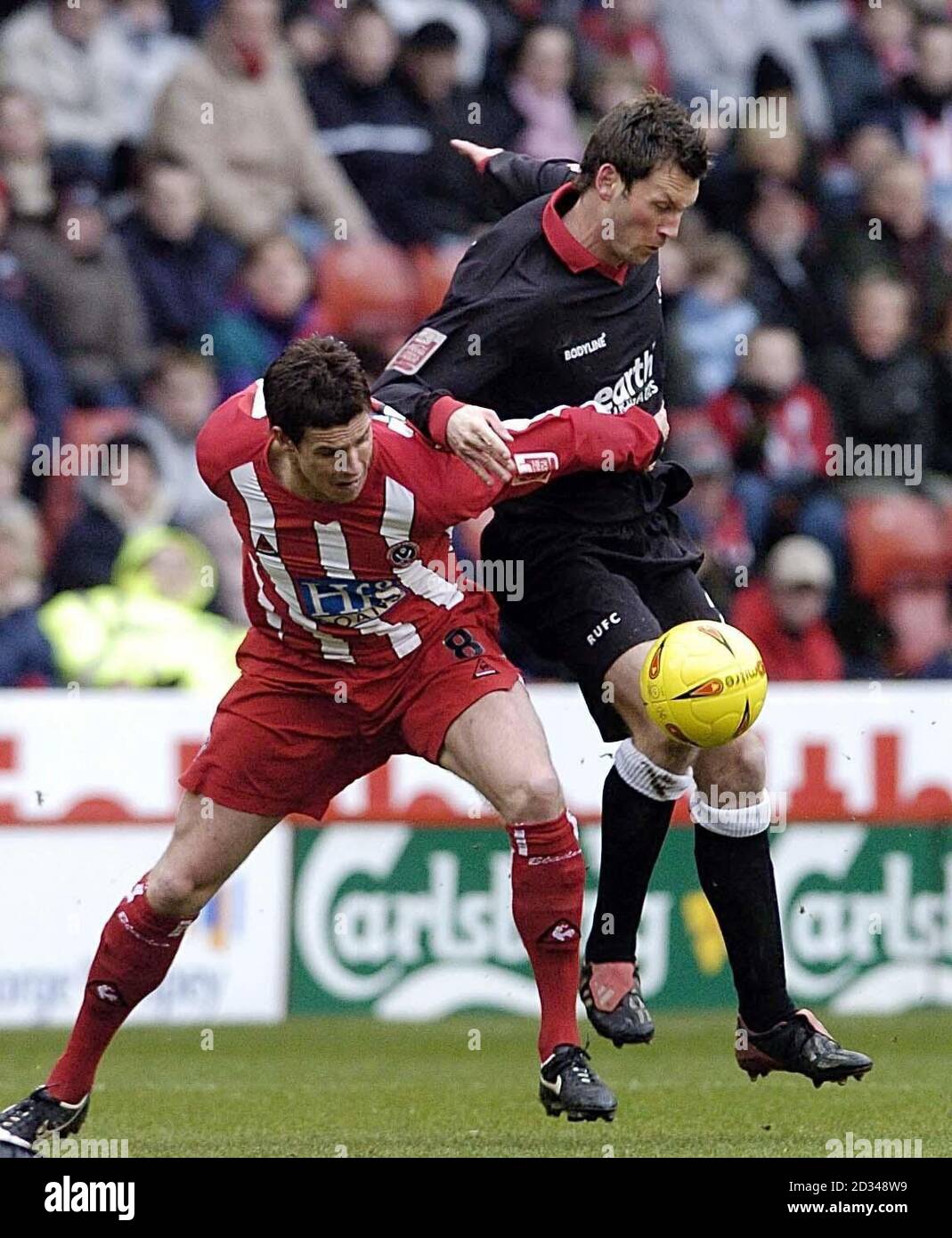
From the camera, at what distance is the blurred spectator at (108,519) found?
477 inches

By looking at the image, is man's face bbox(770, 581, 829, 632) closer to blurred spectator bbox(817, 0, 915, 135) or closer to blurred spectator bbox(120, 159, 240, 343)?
blurred spectator bbox(120, 159, 240, 343)

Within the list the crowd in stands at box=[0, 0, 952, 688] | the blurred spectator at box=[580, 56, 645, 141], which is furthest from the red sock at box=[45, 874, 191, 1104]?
the blurred spectator at box=[580, 56, 645, 141]

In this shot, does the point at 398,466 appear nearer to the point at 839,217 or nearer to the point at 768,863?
the point at 768,863

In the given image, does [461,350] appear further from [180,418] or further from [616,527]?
[180,418]

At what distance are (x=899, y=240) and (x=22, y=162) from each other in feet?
16.5

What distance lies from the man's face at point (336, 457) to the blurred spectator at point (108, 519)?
5752 millimetres

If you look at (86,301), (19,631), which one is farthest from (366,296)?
(19,631)

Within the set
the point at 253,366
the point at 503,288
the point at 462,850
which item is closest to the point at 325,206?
the point at 253,366

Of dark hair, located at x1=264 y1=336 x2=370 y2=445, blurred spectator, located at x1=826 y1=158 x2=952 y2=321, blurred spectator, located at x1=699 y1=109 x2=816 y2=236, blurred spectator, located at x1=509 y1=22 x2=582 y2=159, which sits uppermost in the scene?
blurred spectator, located at x1=509 y1=22 x2=582 y2=159

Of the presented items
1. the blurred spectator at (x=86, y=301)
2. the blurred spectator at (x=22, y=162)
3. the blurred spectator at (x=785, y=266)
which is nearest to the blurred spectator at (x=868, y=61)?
the blurred spectator at (x=785, y=266)

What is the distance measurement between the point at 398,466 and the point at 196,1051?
12.9 feet

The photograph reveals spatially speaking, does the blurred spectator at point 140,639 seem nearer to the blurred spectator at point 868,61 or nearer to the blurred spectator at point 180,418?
the blurred spectator at point 180,418

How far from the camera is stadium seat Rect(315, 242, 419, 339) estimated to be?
517 inches

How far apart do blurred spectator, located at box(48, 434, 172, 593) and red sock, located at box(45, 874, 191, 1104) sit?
5.38 meters
